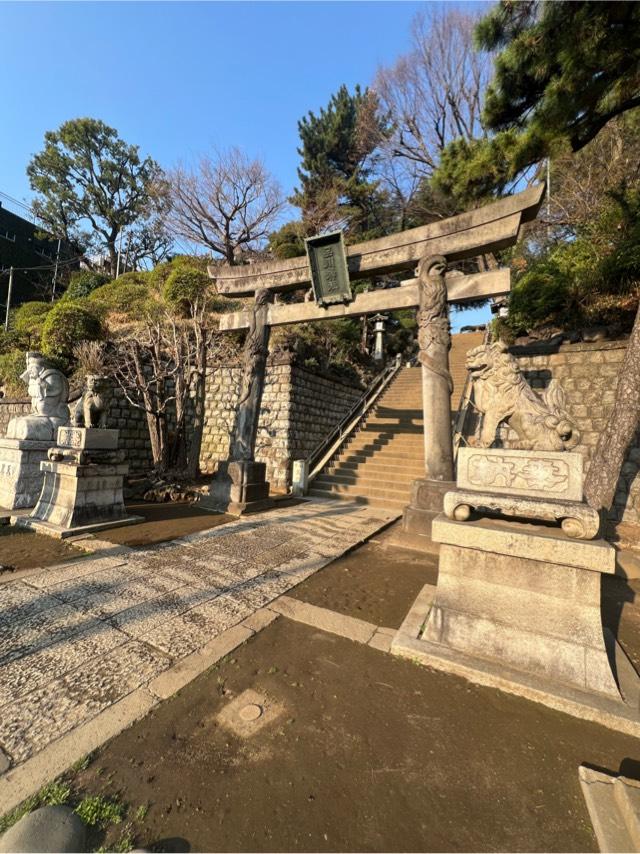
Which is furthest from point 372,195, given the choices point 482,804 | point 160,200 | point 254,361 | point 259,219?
point 482,804

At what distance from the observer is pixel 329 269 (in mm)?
6875

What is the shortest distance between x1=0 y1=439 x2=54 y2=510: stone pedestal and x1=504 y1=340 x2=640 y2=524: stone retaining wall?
946 cm

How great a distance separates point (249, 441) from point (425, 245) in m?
5.31

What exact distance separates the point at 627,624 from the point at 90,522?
23.3 feet

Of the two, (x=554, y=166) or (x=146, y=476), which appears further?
A: (x=554, y=166)

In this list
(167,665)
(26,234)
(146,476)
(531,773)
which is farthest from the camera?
(26,234)

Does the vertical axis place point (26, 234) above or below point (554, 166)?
above

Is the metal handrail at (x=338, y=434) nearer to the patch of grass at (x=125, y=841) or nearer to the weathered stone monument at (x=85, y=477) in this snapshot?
the weathered stone monument at (x=85, y=477)

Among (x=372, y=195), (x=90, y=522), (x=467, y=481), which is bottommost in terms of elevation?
(x=90, y=522)

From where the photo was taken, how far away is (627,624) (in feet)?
11.1

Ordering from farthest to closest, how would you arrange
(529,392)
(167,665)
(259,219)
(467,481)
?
(259,219) → (529,392) → (467,481) → (167,665)

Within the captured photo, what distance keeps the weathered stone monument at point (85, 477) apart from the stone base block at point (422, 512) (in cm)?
474

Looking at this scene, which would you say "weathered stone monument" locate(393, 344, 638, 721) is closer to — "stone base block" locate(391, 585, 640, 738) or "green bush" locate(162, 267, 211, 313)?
"stone base block" locate(391, 585, 640, 738)

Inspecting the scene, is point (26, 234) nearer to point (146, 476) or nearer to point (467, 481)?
point (146, 476)
